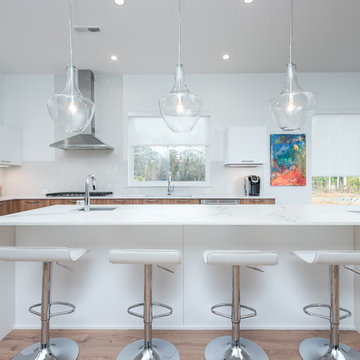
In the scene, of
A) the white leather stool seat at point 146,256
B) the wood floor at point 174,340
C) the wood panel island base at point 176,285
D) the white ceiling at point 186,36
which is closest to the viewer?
the white leather stool seat at point 146,256

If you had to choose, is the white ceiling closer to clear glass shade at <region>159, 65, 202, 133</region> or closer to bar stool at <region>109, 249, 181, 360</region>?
clear glass shade at <region>159, 65, 202, 133</region>

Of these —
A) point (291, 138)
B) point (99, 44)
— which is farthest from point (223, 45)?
point (291, 138)

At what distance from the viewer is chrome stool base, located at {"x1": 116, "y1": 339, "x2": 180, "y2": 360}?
1.54m

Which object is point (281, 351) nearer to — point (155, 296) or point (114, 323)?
point (155, 296)

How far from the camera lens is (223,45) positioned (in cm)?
343

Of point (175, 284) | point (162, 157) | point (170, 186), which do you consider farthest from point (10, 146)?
point (175, 284)

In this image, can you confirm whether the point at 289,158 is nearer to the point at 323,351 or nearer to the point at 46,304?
the point at 323,351

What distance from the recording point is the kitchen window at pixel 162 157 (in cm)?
450

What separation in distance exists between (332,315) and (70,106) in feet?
7.61

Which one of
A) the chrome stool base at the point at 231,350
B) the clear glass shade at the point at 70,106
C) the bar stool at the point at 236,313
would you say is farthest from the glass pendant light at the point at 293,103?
the chrome stool base at the point at 231,350

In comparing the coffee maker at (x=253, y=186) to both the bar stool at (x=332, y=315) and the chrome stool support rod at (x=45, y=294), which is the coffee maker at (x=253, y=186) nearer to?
the bar stool at (x=332, y=315)

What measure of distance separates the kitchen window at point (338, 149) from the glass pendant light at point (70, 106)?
3963mm

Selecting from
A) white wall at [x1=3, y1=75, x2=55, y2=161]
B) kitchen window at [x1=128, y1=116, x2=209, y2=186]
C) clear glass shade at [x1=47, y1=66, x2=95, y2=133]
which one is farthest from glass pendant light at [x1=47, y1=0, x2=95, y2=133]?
white wall at [x1=3, y1=75, x2=55, y2=161]

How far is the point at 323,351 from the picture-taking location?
5.38 ft
